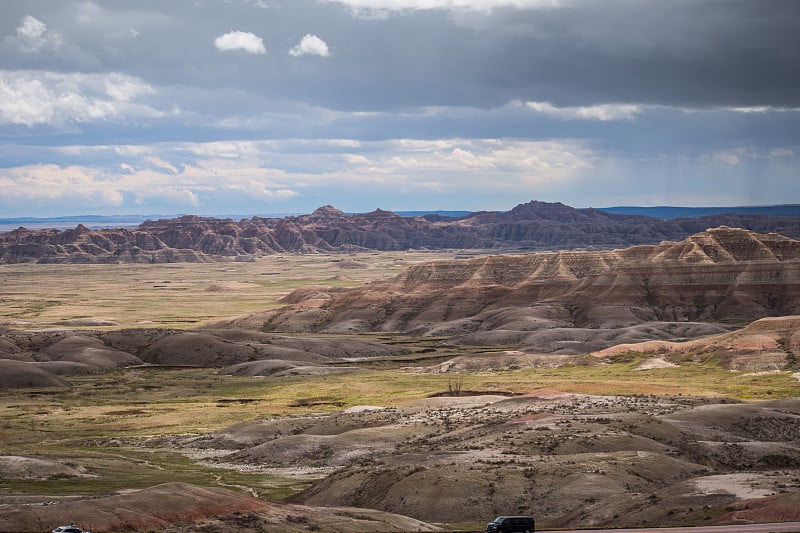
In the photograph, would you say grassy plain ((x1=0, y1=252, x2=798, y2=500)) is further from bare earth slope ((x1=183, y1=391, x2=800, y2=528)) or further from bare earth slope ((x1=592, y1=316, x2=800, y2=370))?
bare earth slope ((x1=183, y1=391, x2=800, y2=528))

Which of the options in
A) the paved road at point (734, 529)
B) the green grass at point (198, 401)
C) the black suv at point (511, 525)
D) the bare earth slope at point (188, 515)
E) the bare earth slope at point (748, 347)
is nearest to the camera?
the paved road at point (734, 529)

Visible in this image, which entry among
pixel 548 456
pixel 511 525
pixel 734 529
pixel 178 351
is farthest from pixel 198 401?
pixel 734 529

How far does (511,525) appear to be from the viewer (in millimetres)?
44469

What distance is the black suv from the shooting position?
44.2m

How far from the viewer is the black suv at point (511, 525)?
4419cm

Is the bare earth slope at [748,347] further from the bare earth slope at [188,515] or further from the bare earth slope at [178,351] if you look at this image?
the bare earth slope at [188,515]

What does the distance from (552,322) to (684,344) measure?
45755 millimetres

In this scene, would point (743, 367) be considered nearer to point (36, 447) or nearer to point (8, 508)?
point (36, 447)

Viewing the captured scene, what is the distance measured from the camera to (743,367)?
438 feet

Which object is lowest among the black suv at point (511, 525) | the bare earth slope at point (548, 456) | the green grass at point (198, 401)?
the green grass at point (198, 401)

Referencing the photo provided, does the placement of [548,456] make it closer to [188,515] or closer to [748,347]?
[188,515]

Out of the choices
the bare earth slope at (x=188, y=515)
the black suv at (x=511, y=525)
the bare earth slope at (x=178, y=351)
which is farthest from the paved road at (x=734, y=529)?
the bare earth slope at (x=178, y=351)

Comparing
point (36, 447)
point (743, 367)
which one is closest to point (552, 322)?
point (743, 367)

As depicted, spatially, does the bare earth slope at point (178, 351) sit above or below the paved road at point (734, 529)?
below
